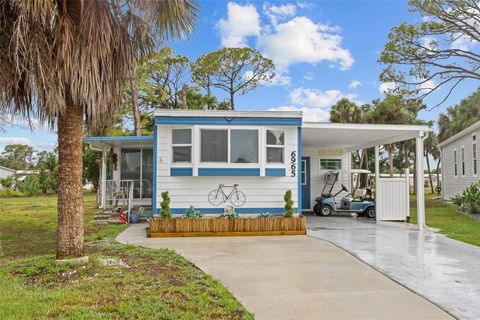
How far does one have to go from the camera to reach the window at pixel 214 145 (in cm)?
980

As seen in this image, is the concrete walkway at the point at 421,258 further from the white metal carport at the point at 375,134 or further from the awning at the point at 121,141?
the awning at the point at 121,141

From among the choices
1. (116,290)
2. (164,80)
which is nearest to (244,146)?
(116,290)

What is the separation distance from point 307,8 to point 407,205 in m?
7.82

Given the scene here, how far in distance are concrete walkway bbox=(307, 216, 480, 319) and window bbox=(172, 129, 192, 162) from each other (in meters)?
3.79

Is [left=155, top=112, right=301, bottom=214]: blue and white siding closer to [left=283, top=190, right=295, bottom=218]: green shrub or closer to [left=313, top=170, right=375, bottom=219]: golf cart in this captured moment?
[left=283, top=190, right=295, bottom=218]: green shrub

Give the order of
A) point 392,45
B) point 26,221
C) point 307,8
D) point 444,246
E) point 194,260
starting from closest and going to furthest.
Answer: point 194,260
point 444,246
point 26,221
point 307,8
point 392,45

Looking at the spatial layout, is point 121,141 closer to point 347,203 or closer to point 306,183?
point 306,183

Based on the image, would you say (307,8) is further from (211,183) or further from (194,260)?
(194,260)

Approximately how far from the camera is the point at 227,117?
9.86 meters

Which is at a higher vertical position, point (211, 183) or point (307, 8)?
point (307, 8)

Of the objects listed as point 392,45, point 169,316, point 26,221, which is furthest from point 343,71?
point 169,316

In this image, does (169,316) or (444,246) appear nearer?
(169,316)

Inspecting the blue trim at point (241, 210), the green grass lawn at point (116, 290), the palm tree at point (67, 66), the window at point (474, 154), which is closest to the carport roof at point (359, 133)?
the blue trim at point (241, 210)

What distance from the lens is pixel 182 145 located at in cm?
985
